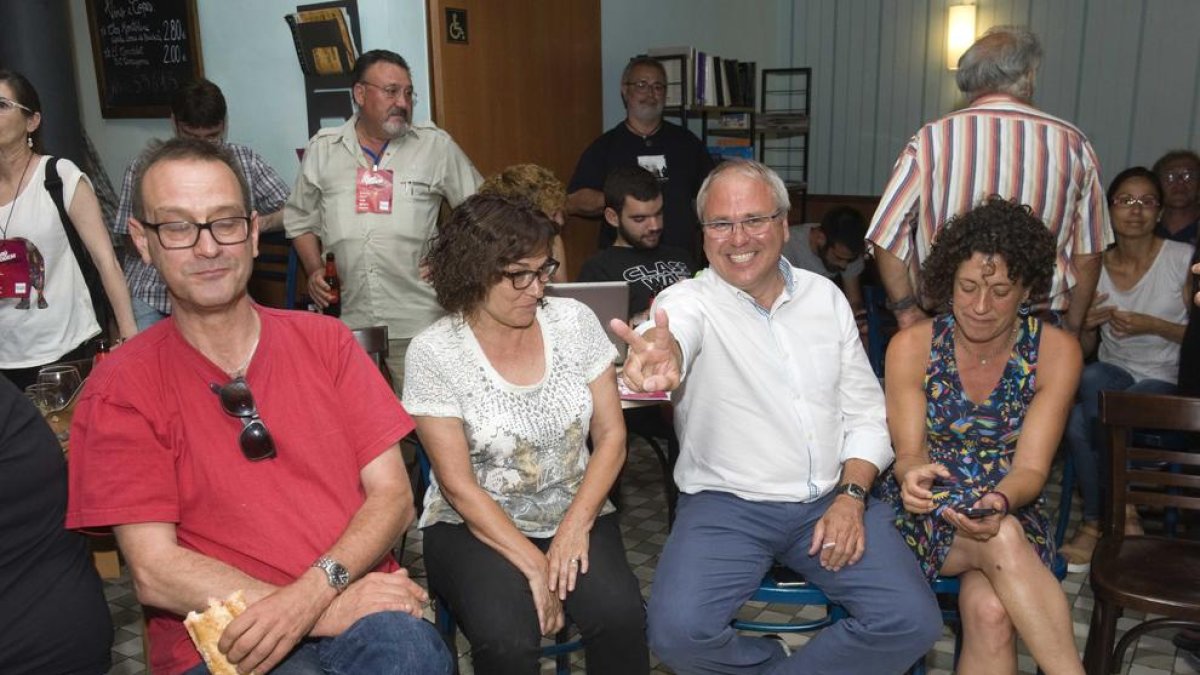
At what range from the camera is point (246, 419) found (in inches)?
62.2

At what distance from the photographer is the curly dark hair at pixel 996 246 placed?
211 centimetres

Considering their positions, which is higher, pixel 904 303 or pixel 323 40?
pixel 323 40

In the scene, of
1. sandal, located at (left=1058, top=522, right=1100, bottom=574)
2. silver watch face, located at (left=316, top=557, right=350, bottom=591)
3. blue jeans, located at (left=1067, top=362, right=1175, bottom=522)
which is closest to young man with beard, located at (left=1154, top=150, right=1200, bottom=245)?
blue jeans, located at (left=1067, top=362, right=1175, bottom=522)

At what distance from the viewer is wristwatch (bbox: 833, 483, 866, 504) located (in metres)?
2.08

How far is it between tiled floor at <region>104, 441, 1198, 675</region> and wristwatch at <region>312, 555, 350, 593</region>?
1.11 m

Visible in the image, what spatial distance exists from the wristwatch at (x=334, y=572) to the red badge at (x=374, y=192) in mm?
1958

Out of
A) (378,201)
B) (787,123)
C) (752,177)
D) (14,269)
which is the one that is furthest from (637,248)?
(787,123)

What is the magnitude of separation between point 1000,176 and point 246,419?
218 cm

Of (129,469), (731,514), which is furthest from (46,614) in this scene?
(731,514)

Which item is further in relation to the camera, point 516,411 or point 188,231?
point 516,411

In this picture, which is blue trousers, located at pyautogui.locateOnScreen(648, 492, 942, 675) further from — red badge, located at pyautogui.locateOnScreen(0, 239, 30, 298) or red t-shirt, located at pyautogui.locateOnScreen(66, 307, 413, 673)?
red badge, located at pyautogui.locateOnScreen(0, 239, 30, 298)

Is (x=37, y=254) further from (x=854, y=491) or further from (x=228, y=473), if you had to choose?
(x=854, y=491)

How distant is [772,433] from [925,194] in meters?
1.09

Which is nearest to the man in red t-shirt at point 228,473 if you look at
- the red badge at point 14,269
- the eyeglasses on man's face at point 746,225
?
the eyeglasses on man's face at point 746,225
